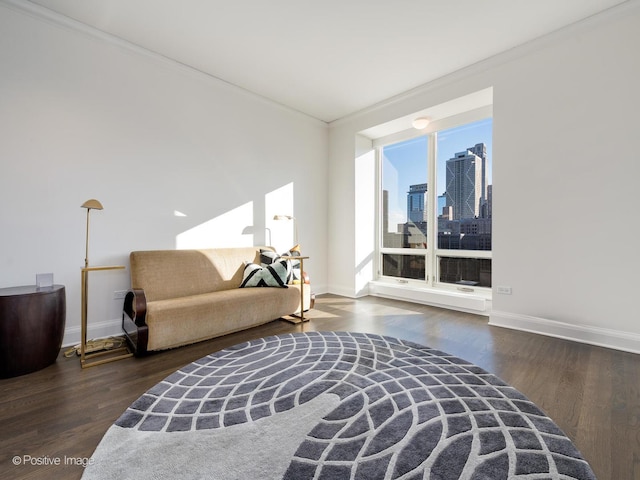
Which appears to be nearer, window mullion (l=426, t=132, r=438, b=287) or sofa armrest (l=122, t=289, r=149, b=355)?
sofa armrest (l=122, t=289, r=149, b=355)

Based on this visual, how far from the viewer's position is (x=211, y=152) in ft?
12.8

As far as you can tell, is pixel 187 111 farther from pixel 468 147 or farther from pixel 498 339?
pixel 498 339

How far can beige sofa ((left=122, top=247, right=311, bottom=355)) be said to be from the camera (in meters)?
2.64

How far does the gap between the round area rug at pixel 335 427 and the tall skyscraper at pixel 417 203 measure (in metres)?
2.99

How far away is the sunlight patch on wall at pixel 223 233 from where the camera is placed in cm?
370

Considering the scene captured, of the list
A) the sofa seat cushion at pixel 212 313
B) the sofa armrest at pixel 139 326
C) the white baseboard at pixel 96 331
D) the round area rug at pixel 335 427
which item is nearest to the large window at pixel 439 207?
the sofa seat cushion at pixel 212 313

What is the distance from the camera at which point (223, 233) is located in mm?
4027

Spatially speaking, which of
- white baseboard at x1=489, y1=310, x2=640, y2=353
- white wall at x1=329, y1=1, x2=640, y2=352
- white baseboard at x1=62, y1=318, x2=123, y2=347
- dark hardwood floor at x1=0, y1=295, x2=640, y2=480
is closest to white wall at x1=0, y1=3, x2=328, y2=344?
white baseboard at x1=62, y1=318, x2=123, y2=347

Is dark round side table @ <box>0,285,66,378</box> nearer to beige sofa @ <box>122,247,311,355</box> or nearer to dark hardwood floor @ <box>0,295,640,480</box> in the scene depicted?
dark hardwood floor @ <box>0,295,640,480</box>

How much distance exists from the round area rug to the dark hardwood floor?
144mm

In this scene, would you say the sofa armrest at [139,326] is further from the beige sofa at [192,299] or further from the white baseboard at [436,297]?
the white baseboard at [436,297]

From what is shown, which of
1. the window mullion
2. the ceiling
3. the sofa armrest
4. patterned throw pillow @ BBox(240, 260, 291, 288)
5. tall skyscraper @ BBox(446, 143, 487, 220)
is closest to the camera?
the sofa armrest

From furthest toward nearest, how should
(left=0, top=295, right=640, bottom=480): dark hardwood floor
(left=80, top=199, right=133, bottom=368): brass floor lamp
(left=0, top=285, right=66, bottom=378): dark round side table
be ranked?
1. (left=80, top=199, right=133, bottom=368): brass floor lamp
2. (left=0, top=285, right=66, bottom=378): dark round side table
3. (left=0, top=295, right=640, bottom=480): dark hardwood floor

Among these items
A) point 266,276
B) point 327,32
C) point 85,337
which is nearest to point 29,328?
point 85,337
